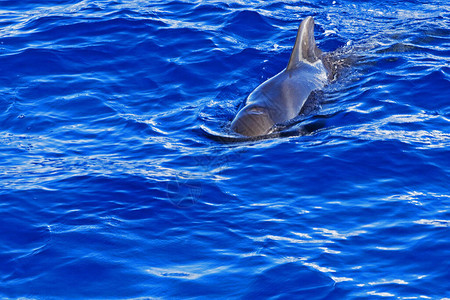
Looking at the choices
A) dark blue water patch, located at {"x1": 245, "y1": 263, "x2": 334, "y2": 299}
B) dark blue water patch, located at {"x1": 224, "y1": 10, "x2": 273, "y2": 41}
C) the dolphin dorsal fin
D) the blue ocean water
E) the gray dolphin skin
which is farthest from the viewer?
dark blue water patch, located at {"x1": 224, "y1": 10, "x2": 273, "y2": 41}

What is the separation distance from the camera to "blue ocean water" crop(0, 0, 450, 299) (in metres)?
7.29

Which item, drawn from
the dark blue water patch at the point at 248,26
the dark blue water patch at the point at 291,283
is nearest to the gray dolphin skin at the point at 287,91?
the dark blue water patch at the point at 248,26

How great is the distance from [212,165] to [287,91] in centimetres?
255

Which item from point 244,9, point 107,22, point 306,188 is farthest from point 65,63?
point 306,188

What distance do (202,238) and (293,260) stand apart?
1073 millimetres

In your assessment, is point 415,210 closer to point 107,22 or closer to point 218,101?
point 218,101

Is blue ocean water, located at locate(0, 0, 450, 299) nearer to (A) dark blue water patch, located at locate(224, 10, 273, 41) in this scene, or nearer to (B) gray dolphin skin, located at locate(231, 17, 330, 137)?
(A) dark blue water patch, located at locate(224, 10, 273, 41)

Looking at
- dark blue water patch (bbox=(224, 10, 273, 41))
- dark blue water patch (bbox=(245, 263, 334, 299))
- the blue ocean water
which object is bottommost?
dark blue water patch (bbox=(245, 263, 334, 299))

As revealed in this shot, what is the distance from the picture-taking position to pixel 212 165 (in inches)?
384

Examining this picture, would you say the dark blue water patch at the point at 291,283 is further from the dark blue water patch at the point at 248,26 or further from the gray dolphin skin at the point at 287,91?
the dark blue water patch at the point at 248,26

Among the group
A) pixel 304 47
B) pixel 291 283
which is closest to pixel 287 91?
pixel 304 47

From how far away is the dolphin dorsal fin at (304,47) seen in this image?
12.6 metres

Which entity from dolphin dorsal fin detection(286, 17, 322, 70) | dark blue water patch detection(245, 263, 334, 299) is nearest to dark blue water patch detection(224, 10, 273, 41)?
dolphin dorsal fin detection(286, 17, 322, 70)

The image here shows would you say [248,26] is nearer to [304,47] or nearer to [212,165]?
[304,47]
